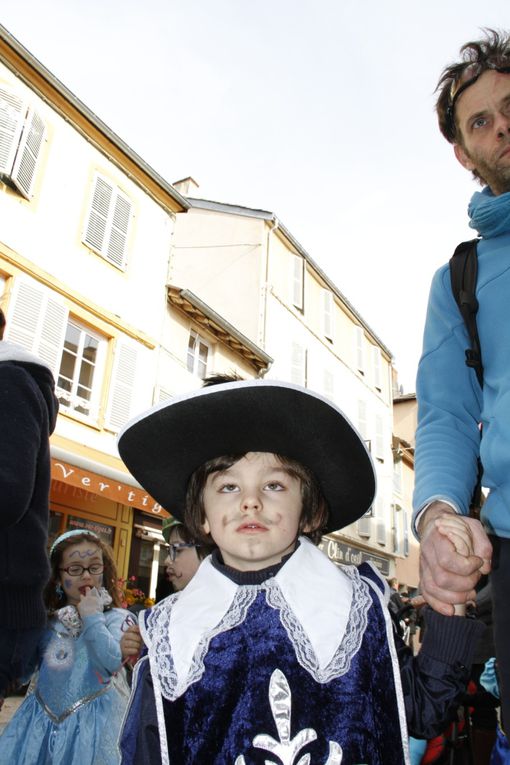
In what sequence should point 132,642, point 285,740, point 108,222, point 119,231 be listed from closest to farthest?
point 285,740, point 132,642, point 108,222, point 119,231

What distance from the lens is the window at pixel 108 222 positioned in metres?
12.3

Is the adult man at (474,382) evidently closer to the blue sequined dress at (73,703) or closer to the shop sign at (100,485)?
the blue sequined dress at (73,703)

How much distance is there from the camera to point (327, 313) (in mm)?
21641

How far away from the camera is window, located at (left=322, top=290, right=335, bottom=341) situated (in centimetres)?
2145

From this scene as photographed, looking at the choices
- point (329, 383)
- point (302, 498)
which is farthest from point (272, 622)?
point (329, 383)

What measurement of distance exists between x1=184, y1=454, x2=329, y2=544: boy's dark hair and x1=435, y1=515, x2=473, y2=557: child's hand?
0.78 metres

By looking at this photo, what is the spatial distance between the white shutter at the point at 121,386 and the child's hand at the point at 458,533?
1065 cm

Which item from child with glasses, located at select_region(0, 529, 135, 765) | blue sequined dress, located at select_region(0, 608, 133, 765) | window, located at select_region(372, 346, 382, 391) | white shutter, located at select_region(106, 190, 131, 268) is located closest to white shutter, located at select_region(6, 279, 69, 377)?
white shutter, located at select_region(106, 190, 131, 268)

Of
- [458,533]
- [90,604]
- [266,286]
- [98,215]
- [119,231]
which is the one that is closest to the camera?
[458,533]

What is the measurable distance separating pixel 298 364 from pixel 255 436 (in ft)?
56.4

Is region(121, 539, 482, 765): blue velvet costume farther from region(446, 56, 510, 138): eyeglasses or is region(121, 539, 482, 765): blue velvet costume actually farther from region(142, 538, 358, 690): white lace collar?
region(446, 56, 510, 138): eyeglasses

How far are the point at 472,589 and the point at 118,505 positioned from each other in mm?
11254

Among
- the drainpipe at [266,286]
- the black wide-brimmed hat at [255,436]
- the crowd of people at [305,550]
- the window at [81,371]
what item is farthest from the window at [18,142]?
the black wide-brimmed hat at [255,436]

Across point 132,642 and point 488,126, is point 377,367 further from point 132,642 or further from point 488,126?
point 488,126
